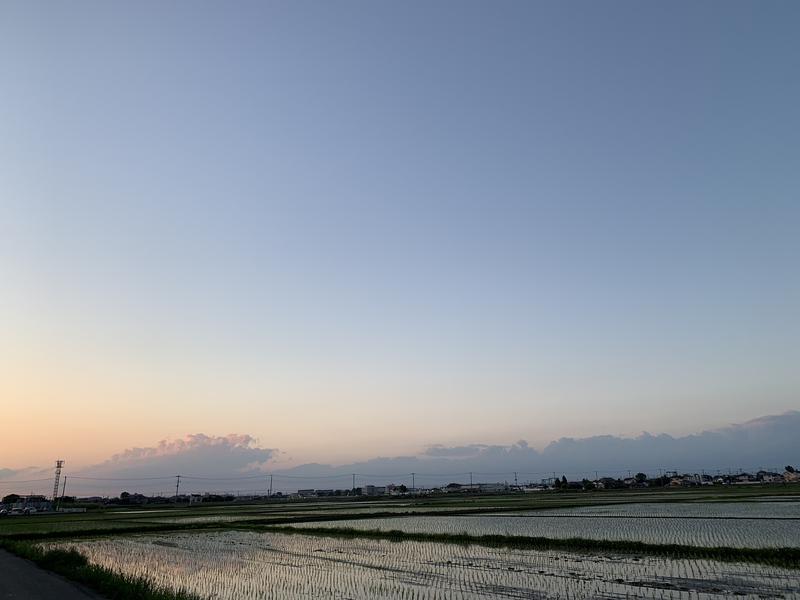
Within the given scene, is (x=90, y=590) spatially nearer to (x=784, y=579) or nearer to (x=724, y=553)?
(x=784, y=579)

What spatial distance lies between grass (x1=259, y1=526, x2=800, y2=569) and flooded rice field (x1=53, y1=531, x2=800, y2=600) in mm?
1128

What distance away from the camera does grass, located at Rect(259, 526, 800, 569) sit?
61.2ft

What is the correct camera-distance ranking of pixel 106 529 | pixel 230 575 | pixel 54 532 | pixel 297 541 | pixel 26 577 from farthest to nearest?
pixel 106 529 < pixel 54 532 < pixel 297 541 < pixel 230 575 < pixel 26 577

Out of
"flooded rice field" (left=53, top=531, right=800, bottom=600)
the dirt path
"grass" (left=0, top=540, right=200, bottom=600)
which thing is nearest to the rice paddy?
"flooded rice field" (left=53, top=531, right=800, bottom=600)

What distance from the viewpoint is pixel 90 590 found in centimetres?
1511

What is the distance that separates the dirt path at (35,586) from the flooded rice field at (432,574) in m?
2.69

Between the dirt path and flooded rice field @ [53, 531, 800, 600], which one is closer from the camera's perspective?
the dirt path

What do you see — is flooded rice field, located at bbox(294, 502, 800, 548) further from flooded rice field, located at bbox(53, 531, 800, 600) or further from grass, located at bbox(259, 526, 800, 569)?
flooded rice field, located at bbox(53, 531, 800, 600)

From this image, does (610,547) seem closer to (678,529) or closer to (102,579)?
(678,529)

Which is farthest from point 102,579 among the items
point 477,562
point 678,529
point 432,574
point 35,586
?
point 678,529

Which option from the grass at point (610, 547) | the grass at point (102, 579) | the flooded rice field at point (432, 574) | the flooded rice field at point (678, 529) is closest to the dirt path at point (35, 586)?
the grass at point (102, 579)

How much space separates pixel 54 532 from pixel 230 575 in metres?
25.9

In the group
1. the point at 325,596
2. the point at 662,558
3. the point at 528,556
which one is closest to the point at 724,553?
the point at 662,558

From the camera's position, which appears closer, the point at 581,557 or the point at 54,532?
the point at 581,557
